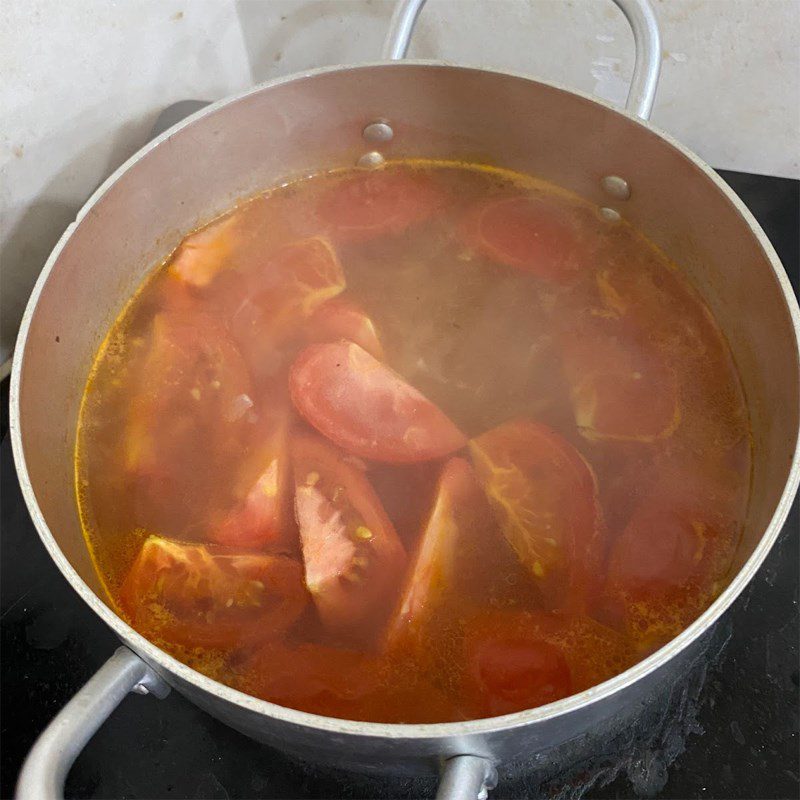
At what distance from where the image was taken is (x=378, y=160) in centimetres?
123

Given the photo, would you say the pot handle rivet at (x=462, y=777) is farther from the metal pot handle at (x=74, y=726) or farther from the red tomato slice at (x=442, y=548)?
the metal pot handle at (x=74, y=726)

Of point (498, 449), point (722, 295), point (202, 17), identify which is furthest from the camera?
point (202, 17)

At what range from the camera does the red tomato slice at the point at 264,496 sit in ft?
2.95

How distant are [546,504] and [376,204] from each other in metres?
0.53

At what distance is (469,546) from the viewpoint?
88 centimetres

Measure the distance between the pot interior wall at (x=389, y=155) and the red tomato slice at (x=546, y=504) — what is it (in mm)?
169

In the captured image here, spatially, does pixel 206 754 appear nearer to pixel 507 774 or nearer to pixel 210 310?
pixel 507 774

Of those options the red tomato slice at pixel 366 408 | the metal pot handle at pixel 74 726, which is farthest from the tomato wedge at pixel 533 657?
the metal pot handle at pixel 74 726

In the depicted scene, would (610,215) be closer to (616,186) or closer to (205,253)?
(616,186)

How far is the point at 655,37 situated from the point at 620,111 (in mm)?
91

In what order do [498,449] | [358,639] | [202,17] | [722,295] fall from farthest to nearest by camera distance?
[202,17], [722,295], [498,449], [358,639]

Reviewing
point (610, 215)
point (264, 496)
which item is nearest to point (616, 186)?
point (610, 215)

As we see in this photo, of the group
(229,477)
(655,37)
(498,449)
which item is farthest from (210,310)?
(655,37)

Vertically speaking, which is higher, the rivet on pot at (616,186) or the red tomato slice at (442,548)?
the rivet on pot at (616,186)
